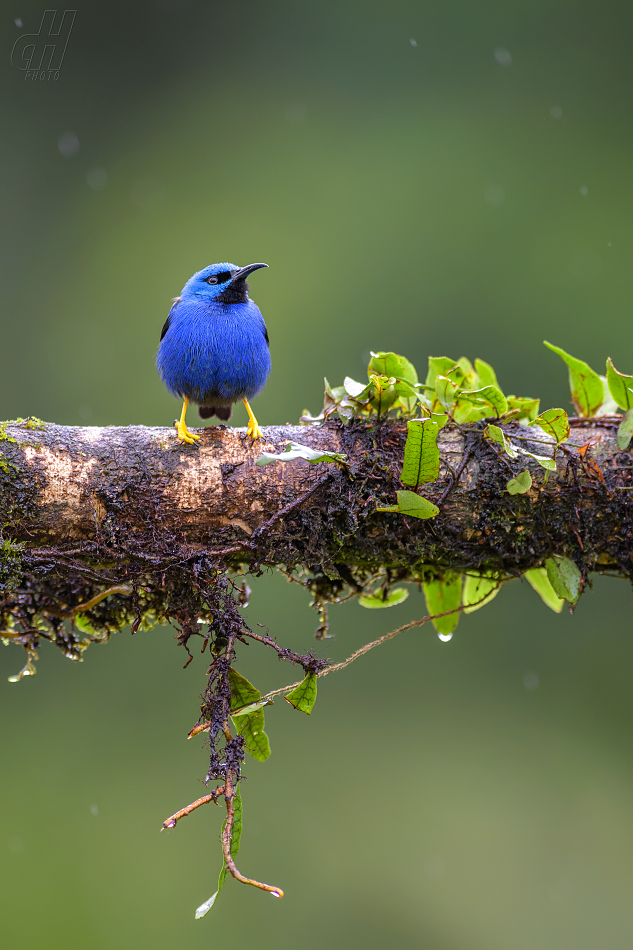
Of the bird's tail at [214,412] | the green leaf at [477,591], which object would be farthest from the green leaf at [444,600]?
the bird's tail at [214,412]

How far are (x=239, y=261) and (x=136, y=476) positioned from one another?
5275 mm

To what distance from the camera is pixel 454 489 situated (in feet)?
7.97

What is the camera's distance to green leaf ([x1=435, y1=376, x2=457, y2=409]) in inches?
97.4

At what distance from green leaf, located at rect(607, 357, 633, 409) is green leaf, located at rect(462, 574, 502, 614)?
28.2 inches

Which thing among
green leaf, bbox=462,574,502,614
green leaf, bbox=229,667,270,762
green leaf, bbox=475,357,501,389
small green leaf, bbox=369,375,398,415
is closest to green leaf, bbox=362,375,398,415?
small green leaf, bbox=369,375,398,415

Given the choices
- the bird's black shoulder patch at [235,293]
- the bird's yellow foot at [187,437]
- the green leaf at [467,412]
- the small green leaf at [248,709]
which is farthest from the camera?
the bird's black shoulder patch at [235,293]

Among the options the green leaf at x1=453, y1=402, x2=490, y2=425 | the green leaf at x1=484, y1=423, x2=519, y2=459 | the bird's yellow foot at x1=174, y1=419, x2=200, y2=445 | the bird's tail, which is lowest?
the bird's tail

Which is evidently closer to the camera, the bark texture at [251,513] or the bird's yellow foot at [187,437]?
the bark texture at [251,513]

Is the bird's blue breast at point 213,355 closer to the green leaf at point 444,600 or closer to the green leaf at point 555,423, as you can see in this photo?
the green leaf at point 444,600

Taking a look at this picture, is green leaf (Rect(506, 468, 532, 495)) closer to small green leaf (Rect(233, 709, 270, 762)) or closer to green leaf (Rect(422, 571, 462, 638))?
green leaf (Rect(422, 571, 462, 638))

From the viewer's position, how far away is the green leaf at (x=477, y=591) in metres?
2.74

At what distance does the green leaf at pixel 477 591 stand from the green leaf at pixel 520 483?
1.45 feet

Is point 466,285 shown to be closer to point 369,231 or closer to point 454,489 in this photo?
point 369,231

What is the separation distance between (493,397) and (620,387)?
1.48 feet
